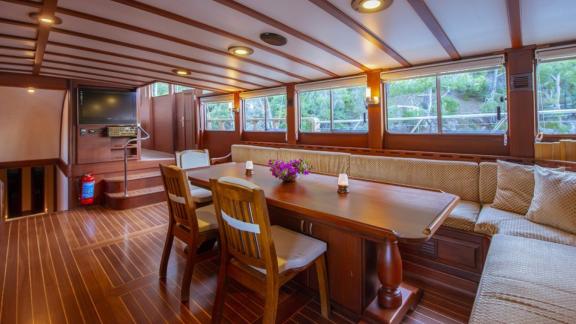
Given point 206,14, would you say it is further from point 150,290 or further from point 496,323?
point 496,323

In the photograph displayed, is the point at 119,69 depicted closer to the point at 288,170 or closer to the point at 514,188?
the point at 288,170

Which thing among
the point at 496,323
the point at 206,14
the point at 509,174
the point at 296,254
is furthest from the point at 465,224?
the point at 206,14

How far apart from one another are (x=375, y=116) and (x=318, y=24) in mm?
2057

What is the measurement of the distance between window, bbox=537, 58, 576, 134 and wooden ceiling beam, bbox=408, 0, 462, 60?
2.87ft

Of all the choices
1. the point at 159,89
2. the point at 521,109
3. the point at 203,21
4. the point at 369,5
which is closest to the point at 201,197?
the point at 203,21

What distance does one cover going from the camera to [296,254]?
5.35 ft

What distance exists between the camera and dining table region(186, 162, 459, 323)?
1.45 meters

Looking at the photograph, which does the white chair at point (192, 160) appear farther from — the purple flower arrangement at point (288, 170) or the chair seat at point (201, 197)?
the purple flower arrangement at point (288, 170)

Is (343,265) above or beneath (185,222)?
beneath

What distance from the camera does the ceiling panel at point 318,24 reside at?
6.23 ft

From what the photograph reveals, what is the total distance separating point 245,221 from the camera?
1.47 meters

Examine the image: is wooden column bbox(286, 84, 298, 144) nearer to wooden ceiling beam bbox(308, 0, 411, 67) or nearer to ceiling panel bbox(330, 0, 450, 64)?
wooden ceiling beam bbox(308, 0, 411, 67)

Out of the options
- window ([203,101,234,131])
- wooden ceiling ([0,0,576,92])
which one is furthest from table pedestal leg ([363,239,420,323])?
window ([203,101,234,131])

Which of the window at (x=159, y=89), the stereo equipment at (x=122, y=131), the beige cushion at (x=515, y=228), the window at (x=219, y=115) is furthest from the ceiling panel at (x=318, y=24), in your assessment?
the window at (x=159, y=89)
